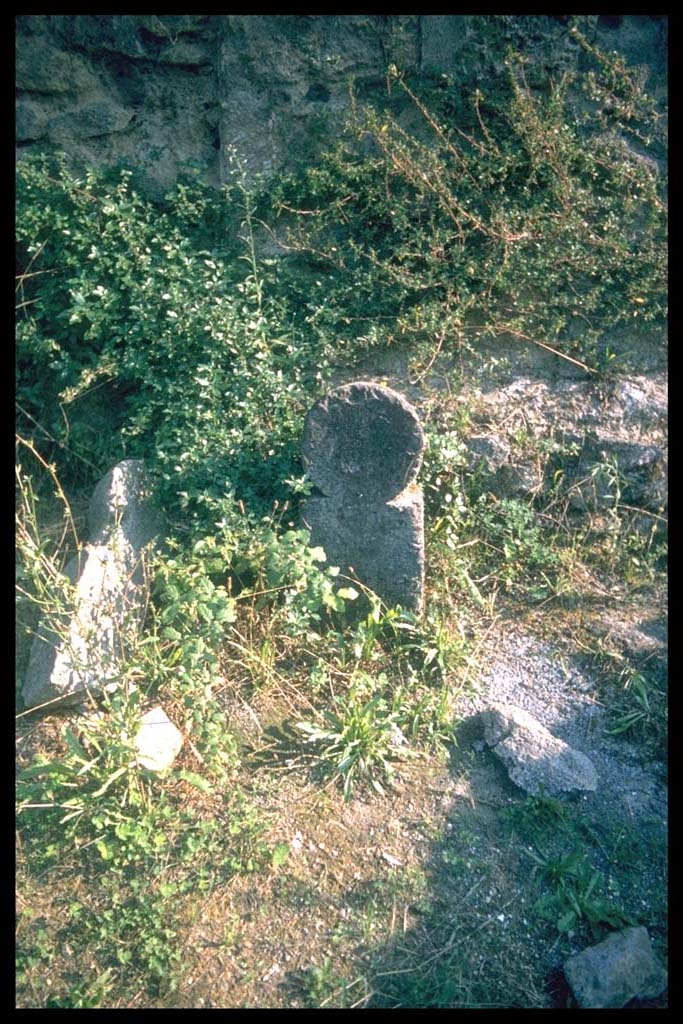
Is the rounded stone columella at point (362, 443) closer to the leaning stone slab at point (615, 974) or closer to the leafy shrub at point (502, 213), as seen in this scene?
the leafy shrub at point (502, 213)

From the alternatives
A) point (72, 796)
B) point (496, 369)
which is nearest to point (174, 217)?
point (496, 369)

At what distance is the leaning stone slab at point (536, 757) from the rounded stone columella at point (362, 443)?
1.11 meters

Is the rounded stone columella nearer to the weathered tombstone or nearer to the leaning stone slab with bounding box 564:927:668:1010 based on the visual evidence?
the weathered tombstone

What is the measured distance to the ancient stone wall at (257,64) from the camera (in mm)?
5188

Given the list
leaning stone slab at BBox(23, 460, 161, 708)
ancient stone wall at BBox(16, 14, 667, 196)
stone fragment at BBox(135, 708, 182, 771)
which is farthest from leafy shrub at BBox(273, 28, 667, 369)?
stone fragment at BBox(135, 708, 182, 771)

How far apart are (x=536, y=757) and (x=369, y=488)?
1344mm

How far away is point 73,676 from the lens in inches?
132

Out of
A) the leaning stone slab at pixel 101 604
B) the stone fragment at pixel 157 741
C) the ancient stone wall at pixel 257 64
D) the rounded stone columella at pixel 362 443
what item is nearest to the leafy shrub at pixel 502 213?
the ancient stone wall at pixel 257 64

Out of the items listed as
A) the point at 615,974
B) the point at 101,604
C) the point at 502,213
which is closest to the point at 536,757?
the point at 615,974

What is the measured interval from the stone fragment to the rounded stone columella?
122cm

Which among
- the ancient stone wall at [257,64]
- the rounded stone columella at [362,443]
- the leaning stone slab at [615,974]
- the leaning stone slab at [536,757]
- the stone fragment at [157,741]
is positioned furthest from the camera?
the ancient stone wall at [257,64]

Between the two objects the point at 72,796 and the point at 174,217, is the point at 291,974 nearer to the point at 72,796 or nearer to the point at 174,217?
the point at 72,796

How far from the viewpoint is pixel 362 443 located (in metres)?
3.70

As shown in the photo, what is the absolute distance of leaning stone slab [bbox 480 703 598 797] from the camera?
3.25 m
